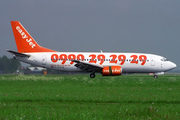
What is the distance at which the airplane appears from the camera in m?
36.7

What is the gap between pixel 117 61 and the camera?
121 ft

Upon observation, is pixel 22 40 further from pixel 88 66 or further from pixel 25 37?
pixel 88 66

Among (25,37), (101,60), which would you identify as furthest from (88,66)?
(25,37)

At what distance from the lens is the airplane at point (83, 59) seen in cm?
3672

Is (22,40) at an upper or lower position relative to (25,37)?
lower

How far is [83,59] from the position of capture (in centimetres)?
3691

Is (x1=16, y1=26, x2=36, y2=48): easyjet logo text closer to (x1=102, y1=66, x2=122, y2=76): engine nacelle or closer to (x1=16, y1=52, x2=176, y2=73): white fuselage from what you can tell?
(x1=16, y1=52, x2=176, y2=73): white fuselage

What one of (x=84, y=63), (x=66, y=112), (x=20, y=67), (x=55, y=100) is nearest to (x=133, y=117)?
(x=66, y=112)

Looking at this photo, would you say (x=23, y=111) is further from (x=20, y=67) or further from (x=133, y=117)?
(x=20, y=67)

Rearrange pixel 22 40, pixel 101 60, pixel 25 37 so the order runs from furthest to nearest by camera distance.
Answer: pixel 25 37, pixel 22 40, pixel 101 60

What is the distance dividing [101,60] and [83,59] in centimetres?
265

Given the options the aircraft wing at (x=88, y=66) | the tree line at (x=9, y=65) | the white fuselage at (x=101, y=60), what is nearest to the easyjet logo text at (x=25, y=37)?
the white fuselage at (x=101, y=60)

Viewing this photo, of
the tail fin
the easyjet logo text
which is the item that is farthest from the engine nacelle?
the easyjet logo text

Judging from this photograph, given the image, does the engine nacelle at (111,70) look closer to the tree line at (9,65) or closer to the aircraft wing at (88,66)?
the aircraft wing at (88,66)
